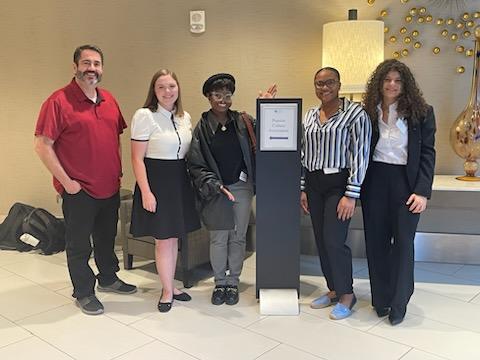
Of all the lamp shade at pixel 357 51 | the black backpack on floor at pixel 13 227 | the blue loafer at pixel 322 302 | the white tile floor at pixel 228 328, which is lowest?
the white tile floor at pixel 228 328

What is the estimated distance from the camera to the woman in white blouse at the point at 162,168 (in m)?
2.72

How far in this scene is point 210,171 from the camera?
2.81 m

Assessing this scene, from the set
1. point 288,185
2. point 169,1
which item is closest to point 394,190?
point 288,185

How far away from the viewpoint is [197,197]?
294 cm

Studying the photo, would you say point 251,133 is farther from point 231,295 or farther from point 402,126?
point 231,295

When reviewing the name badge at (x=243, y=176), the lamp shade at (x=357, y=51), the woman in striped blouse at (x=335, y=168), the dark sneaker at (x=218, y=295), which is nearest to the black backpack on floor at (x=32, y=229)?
the dark sneaker at (x=218, y=295)

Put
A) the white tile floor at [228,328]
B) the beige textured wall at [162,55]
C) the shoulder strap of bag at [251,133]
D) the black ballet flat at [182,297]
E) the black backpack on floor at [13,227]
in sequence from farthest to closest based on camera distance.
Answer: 1. the black backpack on floor at [13,227]
2. the beige textured wall at [162,55]
3. the black ballet flat at [182,297]
4. the shoulder strap of bag at [251,133]
5. the white tile floor at [228,328]

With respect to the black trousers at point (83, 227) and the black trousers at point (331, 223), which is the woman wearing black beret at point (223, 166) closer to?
the black trousers at point (331, 223)

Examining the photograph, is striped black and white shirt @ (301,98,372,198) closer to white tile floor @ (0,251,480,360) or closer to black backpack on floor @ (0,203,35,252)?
white tile floor @ (0,251,480,360)

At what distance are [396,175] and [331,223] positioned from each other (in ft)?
1.42

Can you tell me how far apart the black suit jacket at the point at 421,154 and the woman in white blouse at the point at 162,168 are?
4.07 feet

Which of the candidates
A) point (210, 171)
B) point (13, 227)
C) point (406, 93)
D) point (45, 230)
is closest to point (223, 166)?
point (210, 171)

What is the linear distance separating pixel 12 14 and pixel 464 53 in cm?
388

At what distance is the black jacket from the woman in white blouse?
70 millimetres
